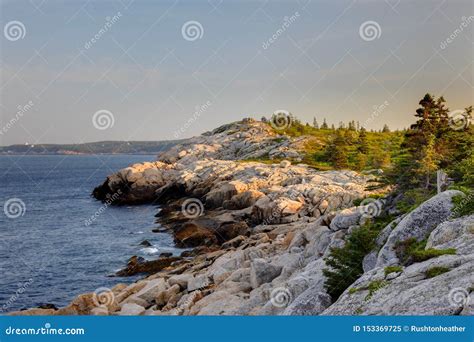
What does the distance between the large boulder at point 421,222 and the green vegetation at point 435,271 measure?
371 cm

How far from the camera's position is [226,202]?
68.6m

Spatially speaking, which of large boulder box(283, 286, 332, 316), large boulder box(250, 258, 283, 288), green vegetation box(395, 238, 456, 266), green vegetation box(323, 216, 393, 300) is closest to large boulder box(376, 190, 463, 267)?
green vegetation box(395, 238, 456, 266)

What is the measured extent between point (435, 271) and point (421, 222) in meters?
5.17

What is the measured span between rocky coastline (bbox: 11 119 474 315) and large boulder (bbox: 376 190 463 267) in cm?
4

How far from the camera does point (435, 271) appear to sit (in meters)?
15.5

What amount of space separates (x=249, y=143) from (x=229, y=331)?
3947 inches

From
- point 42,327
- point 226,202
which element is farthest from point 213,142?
point 42,327

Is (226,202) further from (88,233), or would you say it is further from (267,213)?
(88,233)

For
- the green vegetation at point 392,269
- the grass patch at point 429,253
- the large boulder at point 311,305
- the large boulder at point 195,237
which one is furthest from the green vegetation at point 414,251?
the large boulder at point 195,237

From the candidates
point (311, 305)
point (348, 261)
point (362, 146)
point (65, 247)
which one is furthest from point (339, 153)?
point (311, 305)

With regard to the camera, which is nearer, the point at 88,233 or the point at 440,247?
the point at 440,247

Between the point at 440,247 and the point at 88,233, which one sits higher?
the point at 88,233

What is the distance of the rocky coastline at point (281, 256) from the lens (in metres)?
15.9

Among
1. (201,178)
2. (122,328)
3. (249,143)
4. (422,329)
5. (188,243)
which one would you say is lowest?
(422,329)
